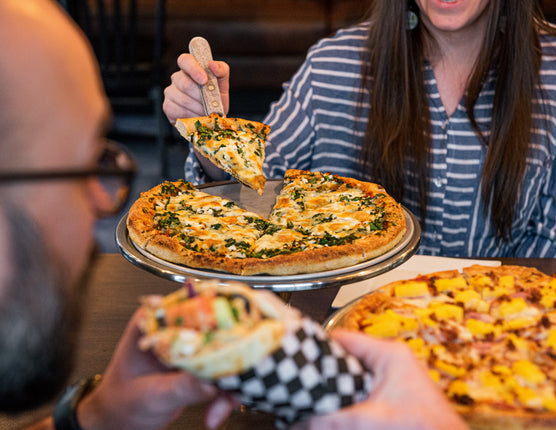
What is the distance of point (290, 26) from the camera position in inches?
202

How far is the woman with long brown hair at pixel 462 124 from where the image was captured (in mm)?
1848

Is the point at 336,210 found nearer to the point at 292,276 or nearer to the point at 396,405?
the point at 292,276

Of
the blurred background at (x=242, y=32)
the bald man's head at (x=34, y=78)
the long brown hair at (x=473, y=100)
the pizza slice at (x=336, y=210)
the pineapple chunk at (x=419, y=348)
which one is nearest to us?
the bald man's head at (x=34, y=78)

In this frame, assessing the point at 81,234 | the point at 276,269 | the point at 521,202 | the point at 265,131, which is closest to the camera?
the point at 81,234

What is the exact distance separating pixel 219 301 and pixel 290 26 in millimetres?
4873

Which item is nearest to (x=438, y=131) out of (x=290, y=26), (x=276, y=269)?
(x=276, y=269)

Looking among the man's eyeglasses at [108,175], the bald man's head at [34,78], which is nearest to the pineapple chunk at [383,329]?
the man's eyeglasses at [108,175]

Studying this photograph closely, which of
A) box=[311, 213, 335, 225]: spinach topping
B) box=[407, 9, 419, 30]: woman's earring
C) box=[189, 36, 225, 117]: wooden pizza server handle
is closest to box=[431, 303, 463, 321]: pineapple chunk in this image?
box=[311, 213, 335, 225]: spinach topping

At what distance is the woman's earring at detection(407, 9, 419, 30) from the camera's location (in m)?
1.95

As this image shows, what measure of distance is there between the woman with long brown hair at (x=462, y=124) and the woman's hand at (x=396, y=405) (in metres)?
1.27

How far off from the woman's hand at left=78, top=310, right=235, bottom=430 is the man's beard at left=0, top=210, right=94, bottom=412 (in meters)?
0.11

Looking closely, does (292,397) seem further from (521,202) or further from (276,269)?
(521,202)

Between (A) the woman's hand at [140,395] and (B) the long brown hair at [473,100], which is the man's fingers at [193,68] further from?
(A) the woman's hand at [140,395]

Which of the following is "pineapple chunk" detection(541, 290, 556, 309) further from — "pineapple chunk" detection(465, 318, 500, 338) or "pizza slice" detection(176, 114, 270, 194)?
"pizza slice" detection(176, 114, 270, 194)
